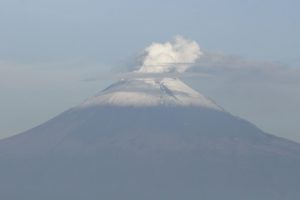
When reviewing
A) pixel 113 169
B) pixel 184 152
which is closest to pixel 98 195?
pixel 113 169

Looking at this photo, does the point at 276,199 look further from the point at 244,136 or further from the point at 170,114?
the point at 170,114

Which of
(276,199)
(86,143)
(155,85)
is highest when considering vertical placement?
(155,85)

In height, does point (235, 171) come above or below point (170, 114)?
below
